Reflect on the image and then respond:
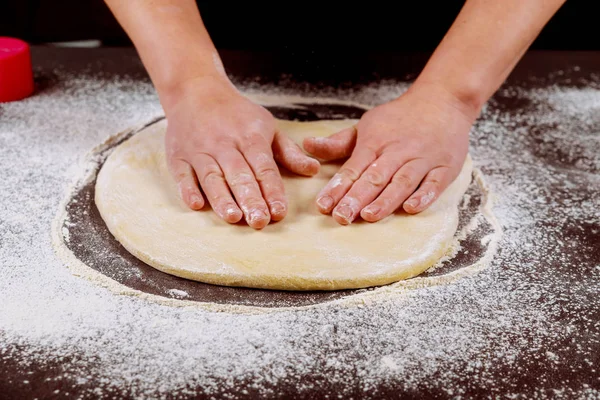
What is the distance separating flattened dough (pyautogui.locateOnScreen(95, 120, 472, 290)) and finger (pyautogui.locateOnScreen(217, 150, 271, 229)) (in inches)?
1.5

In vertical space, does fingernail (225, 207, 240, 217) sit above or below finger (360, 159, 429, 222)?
below

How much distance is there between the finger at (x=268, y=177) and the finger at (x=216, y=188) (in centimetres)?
7

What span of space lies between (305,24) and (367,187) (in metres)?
0.76

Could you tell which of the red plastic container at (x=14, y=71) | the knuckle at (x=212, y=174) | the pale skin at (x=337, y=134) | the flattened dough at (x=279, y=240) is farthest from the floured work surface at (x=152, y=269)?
the red plastic container at (x=14, y=71)

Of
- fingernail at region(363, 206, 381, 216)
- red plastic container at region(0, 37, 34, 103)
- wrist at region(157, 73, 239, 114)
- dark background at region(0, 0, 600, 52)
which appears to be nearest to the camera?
fingernail at region(363, 206, 381, 216)

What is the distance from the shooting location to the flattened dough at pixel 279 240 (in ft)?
3.86

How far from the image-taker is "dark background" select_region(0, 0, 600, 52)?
6.19ft

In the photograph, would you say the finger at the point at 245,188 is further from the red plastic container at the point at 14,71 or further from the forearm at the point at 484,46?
the red plastic container at the point at 14,71

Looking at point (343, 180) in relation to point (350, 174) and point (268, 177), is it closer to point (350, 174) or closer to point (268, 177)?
point (350, 174)

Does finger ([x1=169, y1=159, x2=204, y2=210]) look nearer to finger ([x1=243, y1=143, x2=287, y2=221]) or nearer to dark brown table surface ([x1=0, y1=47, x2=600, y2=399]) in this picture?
finger ([x1=243, y1=143, x2=287, y2=221])

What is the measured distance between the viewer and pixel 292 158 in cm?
142

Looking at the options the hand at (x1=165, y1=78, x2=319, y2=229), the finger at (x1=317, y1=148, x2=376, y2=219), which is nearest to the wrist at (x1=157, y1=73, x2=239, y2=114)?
the hand at (x1=165, y1=78, x2=319, y2=229)

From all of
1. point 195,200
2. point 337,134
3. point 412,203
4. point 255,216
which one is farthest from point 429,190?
point 195,200

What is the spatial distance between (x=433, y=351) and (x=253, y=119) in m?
0.66
